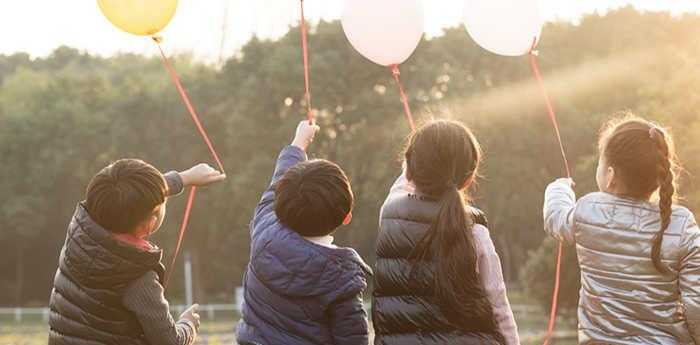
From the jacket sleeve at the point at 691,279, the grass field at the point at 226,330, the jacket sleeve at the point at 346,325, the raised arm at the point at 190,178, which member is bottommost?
the grass field at the point at 226,330

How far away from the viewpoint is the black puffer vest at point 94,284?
273cm

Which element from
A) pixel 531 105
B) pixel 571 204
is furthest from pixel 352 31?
pixel 531 105

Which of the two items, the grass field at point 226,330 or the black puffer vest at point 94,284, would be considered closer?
the black puffer vest at point 94,284

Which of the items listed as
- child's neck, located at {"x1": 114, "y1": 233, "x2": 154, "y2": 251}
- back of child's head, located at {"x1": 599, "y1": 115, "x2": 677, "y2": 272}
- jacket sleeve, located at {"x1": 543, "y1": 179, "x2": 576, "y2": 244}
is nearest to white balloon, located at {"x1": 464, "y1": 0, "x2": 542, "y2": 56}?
jacket sleeve, located at {"x1": 543, "y1": 179, "x2": 576, "y2": 244}

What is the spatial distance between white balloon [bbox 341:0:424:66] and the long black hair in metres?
1.34

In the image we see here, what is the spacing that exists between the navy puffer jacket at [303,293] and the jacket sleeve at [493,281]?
1.11 ft

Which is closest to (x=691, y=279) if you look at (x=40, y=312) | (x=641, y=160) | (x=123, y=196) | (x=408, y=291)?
(x=641, y=160)

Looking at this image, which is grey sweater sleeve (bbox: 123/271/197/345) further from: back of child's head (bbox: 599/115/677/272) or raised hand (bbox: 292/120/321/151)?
back of child's head (bbox: 599/115/677/272)

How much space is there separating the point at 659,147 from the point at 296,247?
1131 millimetres

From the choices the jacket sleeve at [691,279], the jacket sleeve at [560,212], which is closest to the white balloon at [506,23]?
the jacket sleeve at [560,212]

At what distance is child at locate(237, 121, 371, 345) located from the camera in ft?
9.03

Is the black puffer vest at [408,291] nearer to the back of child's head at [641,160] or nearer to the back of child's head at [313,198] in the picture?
the back of child's head at [313,198]

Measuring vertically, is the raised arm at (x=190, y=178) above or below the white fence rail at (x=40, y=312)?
above

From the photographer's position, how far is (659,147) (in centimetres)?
291
